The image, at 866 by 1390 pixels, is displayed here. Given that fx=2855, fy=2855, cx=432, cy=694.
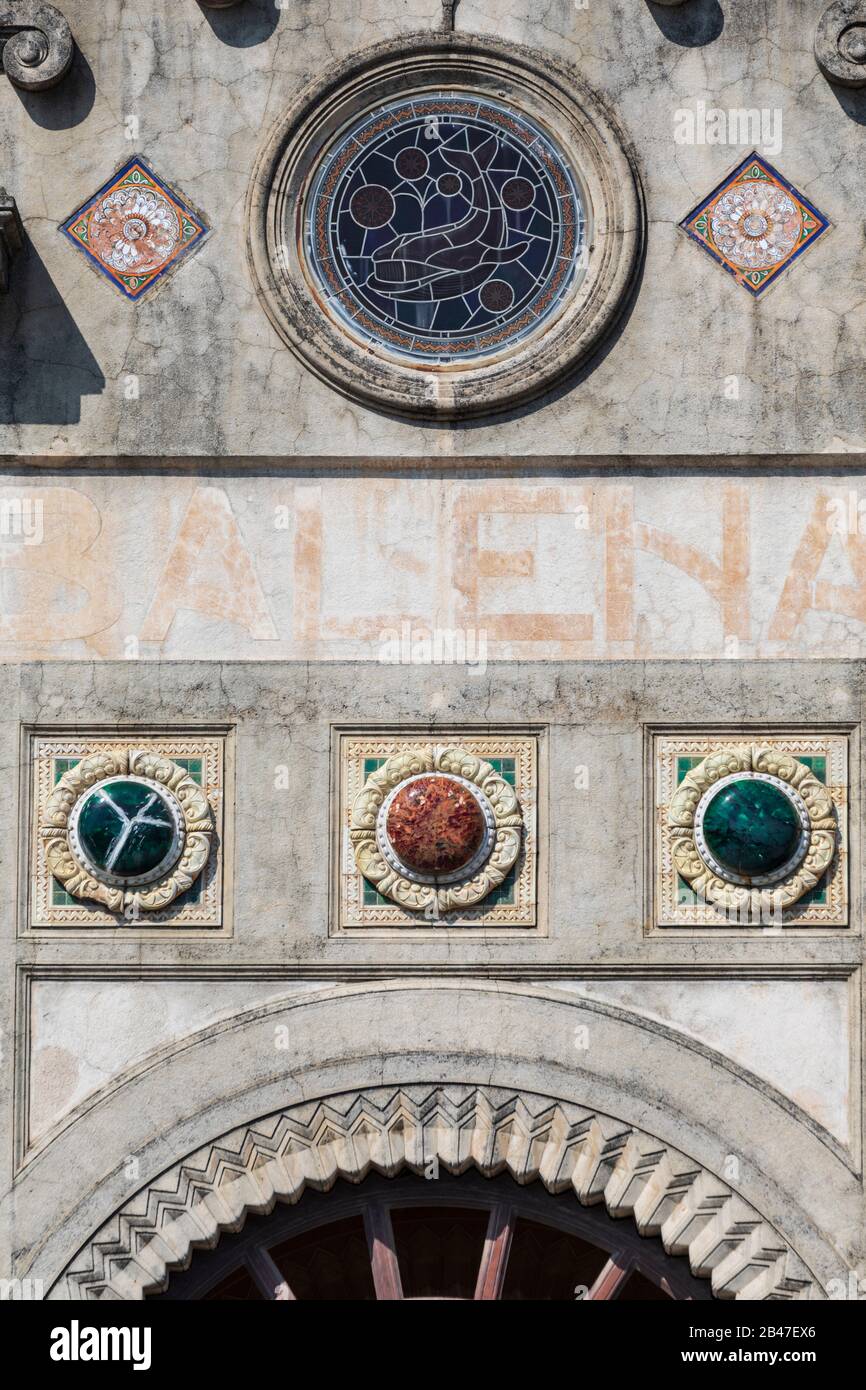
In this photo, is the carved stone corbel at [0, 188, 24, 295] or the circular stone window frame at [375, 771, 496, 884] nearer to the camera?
the circular stone window frame at [375, 771, 496, 884]

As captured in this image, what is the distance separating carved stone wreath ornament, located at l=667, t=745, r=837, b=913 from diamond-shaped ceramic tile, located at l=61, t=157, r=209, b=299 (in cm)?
414

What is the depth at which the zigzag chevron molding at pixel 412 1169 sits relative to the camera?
15.2m

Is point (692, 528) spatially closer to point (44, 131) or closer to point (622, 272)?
point (622, 272)

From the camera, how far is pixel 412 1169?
50.3ft

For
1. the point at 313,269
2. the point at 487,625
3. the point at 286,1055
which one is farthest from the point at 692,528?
the point at 286,1055

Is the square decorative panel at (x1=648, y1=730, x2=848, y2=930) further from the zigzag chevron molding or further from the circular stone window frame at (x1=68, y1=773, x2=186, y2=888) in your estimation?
the circular stone window frame at (x1=68, y1=773, x2=186, y2=888)

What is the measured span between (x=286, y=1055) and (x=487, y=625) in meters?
2.61

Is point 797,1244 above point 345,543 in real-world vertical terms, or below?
below

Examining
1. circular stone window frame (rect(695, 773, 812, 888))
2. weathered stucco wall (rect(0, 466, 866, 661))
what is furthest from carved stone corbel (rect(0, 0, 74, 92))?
circular stone window frame (rect(695, 773, 812, 888))

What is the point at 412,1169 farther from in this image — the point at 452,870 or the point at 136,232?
the point at 136,232

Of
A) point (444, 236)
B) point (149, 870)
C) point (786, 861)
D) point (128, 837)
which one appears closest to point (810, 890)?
point (786, 861)

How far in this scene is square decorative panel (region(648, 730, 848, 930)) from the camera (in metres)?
15.5

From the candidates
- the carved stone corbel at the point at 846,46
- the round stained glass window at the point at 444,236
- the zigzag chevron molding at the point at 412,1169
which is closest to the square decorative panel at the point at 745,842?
the zigzag chevron molding at the point at 412,1169

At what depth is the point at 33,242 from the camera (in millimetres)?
16125
